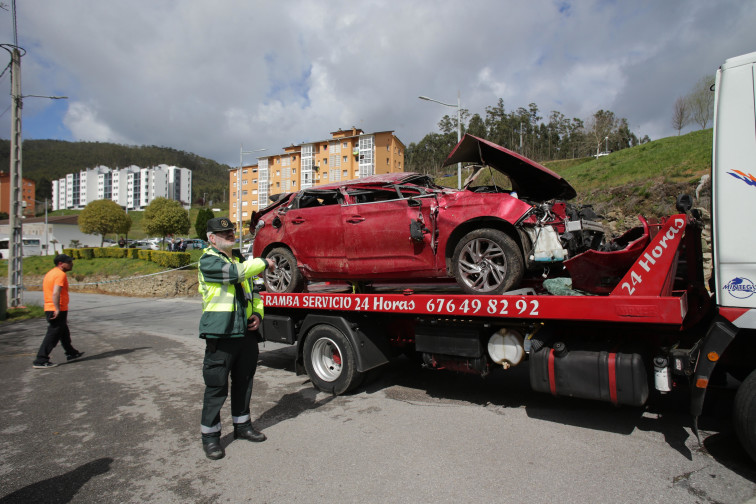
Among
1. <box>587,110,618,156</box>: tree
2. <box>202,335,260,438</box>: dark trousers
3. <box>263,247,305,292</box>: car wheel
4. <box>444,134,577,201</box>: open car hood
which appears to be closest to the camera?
<box>202,335,260,438</box>: dark trousers

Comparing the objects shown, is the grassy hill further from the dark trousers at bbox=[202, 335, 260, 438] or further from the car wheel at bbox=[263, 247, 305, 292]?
the dark trousers at bbox=[202, 335, 260, 438]

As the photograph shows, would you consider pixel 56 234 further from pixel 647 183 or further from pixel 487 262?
pixel 487 262

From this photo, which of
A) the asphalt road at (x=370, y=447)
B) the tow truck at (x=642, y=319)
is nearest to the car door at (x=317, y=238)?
the tow truck at (x=642, y=319)

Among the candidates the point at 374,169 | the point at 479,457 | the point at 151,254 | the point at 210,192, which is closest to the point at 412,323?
the point at 479,457

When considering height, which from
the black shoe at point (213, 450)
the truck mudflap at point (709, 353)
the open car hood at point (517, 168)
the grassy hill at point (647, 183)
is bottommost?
the black shoe at point (213, 450)

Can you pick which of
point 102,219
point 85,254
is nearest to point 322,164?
point 102,219

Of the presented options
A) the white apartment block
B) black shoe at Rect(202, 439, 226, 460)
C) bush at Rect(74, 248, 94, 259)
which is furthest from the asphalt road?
the white apartment block

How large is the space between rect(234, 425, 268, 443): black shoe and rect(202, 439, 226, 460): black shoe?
296mm

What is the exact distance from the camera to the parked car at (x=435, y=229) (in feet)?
14.8

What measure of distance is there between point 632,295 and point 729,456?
4.62ft

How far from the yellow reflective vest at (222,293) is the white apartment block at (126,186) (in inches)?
5586

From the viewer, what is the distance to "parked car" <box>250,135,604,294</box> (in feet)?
14.8

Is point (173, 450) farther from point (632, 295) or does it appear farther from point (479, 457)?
point (632, 295)

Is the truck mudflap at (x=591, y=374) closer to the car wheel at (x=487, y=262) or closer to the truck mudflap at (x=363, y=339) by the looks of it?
the car wheel at (x=487, y=262)
